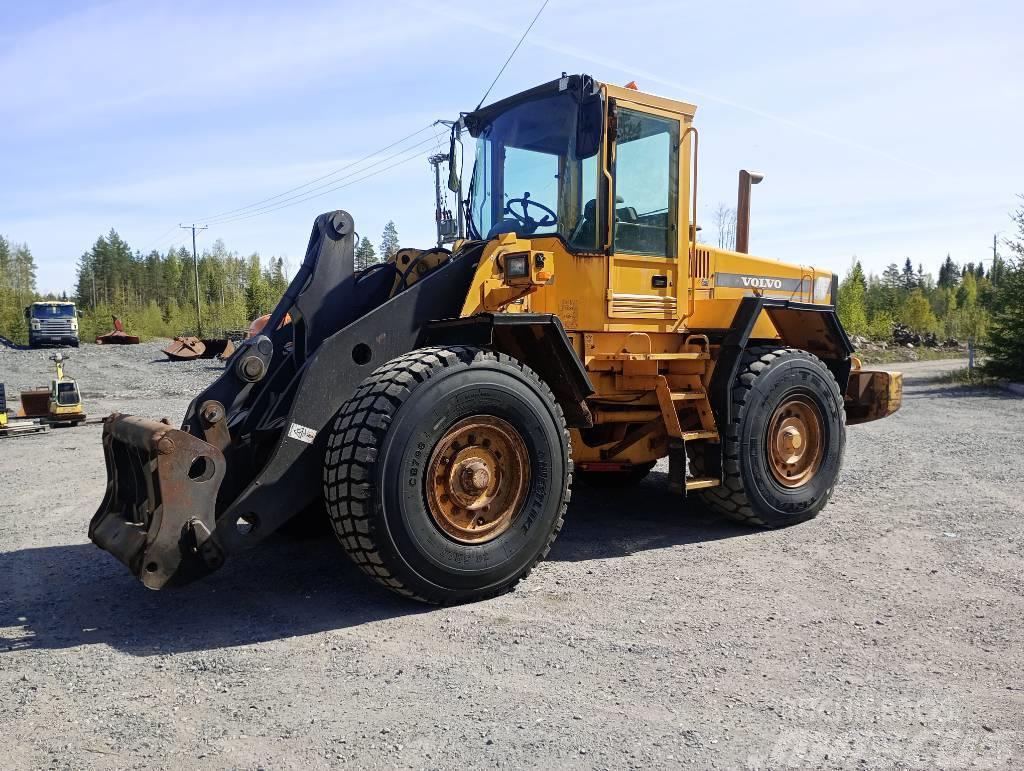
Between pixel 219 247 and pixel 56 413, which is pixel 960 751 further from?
pixel 219 247

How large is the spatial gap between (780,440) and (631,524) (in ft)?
4.48

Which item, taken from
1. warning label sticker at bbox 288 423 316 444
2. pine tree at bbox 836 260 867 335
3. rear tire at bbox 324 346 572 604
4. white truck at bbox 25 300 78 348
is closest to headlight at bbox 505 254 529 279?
rear tire at bbox 324 346 572 604

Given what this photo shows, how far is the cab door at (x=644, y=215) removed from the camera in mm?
5742

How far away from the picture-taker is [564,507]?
491cm

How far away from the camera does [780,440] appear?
21.4 ft

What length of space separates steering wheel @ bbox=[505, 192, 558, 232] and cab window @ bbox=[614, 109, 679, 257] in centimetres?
46

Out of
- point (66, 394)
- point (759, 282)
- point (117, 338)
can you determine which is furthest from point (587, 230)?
point (117, 338)

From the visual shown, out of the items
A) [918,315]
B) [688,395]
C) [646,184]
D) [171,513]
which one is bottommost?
[171,513]

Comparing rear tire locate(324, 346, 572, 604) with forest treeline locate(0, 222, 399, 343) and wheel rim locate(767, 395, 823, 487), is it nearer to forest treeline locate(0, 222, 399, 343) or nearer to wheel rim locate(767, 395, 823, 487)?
wheel rim locate(767, 395, 823, 487)

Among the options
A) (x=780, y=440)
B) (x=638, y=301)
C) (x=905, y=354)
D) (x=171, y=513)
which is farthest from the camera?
(x=905, y=354)

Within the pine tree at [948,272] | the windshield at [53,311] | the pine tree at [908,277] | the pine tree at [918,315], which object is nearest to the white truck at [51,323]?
the windshield at [53,311]

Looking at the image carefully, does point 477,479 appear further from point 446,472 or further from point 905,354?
point 905,354

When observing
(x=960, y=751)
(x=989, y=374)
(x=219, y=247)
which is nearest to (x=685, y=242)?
(x=960, y=751)

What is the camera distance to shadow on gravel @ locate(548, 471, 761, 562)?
5.85m
